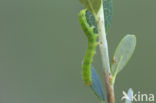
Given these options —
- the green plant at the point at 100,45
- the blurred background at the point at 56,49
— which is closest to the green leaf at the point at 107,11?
the green plant at the point at 100,45

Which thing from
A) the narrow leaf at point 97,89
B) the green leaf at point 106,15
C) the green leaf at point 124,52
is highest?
the green leaf at point 106,15

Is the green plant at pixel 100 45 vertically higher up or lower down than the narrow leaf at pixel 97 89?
higher up

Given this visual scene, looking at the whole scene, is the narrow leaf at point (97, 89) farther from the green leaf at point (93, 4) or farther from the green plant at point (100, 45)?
the green leaf at point (93, 4)

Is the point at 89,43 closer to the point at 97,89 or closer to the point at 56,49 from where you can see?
the point at 97,89

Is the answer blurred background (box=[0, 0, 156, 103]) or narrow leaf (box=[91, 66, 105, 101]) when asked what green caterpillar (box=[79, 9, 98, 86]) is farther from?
blurred background (box=[0, 0, 156, 103])

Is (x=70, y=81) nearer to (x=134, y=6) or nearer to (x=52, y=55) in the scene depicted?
(x=52, y=55)

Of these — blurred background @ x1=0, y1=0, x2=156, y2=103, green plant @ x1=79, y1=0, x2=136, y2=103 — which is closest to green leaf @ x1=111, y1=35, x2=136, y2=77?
green plant @ x1=79, y1=0, x2=136, y2=103

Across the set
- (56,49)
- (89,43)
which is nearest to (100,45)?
(89,43)
